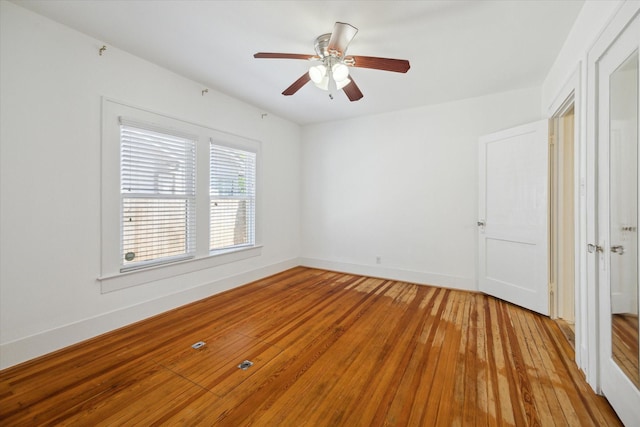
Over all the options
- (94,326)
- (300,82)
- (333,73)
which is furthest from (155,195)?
(333,73)

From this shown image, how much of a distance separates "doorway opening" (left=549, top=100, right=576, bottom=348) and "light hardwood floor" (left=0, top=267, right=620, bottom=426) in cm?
36

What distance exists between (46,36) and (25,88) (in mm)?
495

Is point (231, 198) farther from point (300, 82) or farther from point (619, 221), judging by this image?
point (619, 221)

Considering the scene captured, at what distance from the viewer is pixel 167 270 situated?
3.07 m

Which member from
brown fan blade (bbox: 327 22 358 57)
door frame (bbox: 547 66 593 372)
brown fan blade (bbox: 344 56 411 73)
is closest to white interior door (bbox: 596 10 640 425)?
door frame (bbox: 547 66 593 372)

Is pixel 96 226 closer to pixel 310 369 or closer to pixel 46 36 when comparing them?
pixel 46 36

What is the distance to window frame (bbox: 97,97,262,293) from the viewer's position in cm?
255

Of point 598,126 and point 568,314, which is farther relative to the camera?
point 568,314

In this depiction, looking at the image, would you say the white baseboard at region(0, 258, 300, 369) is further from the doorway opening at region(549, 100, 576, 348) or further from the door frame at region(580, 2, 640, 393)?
the doorway opening at region(549, 100, 576, 348)

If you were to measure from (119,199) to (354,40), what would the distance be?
2809mm

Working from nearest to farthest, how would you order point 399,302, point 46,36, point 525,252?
point 46,36 < point 525,252 < point 399,302

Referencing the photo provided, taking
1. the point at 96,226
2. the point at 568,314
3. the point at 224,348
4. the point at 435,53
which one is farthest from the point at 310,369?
the point at 435,53

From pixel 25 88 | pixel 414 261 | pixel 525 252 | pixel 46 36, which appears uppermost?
pixel 46 36

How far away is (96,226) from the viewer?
8.20 feet
